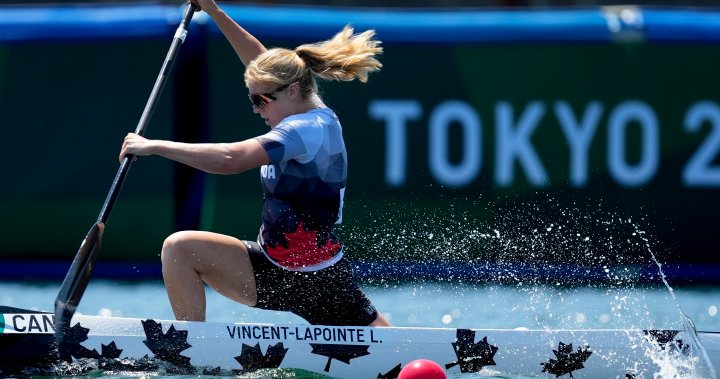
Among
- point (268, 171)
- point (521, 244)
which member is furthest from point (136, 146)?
point (521, 244)

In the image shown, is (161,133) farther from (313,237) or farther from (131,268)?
(313,237)

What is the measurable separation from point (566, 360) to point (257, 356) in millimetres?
1228

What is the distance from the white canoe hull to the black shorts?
0.77 feet

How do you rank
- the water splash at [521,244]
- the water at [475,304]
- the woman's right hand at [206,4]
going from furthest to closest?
the water splash at [521,244] < the water at [475,304] < the woman's right hand at [206,4]

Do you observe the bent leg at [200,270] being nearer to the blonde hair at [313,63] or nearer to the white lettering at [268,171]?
the white lettering at [268,171]

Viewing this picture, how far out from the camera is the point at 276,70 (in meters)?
5.57

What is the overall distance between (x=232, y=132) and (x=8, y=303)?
1896 mm

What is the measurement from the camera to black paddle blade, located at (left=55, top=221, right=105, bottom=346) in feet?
18.1

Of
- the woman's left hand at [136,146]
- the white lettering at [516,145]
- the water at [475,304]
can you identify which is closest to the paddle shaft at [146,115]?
the woman's left hand at [136,146]

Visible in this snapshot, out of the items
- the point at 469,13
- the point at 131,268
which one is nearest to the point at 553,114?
the point at 469,13

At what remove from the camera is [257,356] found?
543cm

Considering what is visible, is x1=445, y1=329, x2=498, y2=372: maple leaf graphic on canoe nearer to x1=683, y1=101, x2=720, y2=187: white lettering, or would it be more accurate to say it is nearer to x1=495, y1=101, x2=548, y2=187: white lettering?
x1=495, y1=101, x2=548, y2=187: white lettering

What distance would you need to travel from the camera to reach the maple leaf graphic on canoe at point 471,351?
5.43 metres

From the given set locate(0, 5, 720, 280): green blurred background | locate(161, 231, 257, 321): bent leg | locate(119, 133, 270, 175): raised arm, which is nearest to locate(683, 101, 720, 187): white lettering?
locate(0, 5, 720, 280): green blurred background
